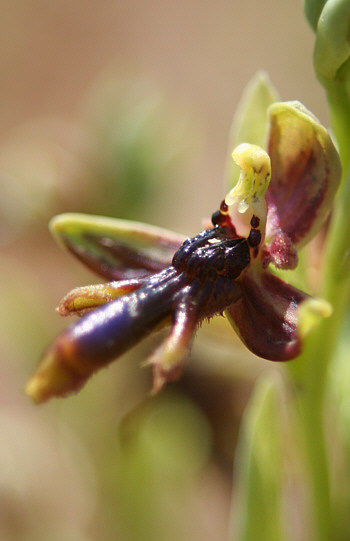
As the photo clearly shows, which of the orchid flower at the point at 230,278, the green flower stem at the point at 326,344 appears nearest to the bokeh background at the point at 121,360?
the green flower stem at the point at 326,344

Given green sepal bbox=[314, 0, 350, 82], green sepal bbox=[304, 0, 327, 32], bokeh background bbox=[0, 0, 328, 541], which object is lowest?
bokeh background bbox=[0, 0, 328, 541]

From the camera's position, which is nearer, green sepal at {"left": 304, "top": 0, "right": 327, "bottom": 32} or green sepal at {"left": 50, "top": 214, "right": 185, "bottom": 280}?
green sepal at {"left": 304, "top": 0, "right": 327, "bottom": 32}

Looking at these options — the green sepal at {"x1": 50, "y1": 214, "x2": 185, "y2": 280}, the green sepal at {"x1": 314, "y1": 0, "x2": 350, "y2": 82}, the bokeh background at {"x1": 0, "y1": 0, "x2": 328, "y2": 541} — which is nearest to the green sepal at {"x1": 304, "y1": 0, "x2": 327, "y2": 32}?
the green sepal at {"x1": 314, "y1": 0, "x2": 350, "y2": 82}

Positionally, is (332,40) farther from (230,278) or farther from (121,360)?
(121,360)

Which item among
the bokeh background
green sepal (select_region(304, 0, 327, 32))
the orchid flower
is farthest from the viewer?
the bokeh background

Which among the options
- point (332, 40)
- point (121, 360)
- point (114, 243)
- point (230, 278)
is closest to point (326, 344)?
point (230, 278)

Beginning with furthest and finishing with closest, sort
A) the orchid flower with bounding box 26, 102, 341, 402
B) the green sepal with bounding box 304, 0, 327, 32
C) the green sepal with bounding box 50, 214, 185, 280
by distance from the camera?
the green sepal with bounding box 50, 214, 185, 280, the green sepal with bounding box 304, 0, 327, 32, the orchid flower with bounding box 26, 102, 341, 402

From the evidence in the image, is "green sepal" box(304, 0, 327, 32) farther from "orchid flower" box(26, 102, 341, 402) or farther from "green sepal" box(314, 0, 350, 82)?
"orchid flower" box(26, 102, 341, 402)

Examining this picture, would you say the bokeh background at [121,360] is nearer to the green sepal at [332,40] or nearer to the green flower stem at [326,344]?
the green flower stem at [326,344]
